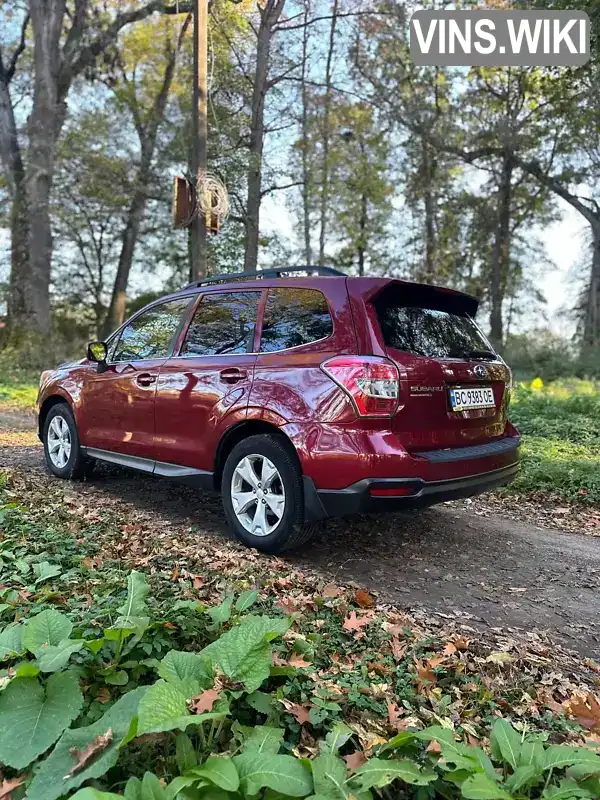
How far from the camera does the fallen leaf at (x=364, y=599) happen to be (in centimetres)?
293

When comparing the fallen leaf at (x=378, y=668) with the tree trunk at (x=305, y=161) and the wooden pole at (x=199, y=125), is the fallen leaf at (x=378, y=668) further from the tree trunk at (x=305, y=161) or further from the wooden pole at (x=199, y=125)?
the tree trunk at (x=305, y=161)

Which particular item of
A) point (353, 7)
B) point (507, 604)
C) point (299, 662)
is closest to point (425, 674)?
point (299, 662)

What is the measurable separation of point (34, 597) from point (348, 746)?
5.22ft

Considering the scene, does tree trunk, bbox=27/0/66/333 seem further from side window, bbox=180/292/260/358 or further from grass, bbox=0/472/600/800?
grass, bbox=0/472/600/800

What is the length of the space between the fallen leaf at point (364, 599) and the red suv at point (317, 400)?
451 mm

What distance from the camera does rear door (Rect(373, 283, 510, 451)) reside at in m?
3.30

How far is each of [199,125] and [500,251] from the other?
16695mm

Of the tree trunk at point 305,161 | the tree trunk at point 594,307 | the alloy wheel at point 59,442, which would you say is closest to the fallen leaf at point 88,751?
the alloy wheel at point 59,442

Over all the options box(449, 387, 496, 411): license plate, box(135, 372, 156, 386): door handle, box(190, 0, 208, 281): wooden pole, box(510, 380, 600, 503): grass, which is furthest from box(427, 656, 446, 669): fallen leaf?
box(190, 0, 208, 281): wooden pole

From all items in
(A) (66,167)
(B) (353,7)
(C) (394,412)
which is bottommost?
(C) (394,412)

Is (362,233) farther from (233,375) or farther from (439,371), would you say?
(439,371)

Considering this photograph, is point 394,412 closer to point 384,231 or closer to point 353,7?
point 353,7

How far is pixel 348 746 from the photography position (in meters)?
1.88

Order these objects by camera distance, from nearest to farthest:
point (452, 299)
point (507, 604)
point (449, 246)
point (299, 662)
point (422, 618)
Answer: point (299, 662) → point (422, 618) → point (507, 604) → point (452, 299) → point (449, 246)
